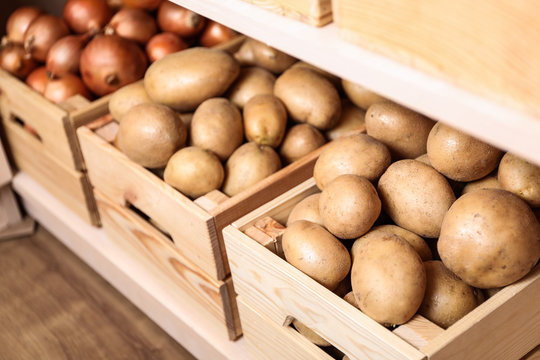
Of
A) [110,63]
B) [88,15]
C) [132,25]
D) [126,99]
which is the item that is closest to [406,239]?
[126,99]

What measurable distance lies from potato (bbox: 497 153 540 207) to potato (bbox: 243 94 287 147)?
1.38 ft

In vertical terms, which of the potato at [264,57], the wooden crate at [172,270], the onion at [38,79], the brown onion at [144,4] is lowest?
the wooden crate at [172,270]

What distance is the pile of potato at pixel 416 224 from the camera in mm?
711

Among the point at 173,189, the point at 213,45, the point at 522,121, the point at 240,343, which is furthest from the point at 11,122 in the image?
the point at 522,121

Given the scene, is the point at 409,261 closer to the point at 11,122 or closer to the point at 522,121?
the point at 522,121

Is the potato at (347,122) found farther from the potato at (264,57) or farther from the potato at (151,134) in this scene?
the potato at (151,134)

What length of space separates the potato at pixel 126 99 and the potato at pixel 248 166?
0.77ft

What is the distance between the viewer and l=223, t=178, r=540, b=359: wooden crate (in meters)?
0.69

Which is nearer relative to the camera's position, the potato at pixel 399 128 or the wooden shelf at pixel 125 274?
the potato at pixel 399 128

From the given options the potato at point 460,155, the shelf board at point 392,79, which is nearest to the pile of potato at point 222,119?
the potato at point 460,155

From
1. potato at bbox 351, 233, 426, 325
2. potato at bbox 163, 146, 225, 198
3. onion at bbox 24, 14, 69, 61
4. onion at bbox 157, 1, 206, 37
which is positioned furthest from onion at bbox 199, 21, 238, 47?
potato at bbox 351, 233, 426, 325

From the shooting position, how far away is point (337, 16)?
0.61 meters

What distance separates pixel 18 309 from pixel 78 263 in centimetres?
18

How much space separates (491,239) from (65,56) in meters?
1.05
